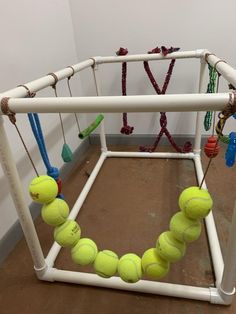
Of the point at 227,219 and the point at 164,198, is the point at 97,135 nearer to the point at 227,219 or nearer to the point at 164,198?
the point at 164,198

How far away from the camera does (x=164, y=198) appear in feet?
4.13

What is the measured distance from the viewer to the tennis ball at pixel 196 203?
0.55 m

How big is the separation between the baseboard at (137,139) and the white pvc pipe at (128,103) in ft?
3.85

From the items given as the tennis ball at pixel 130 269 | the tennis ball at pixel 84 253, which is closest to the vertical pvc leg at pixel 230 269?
the tennis ball at pixel 130 269

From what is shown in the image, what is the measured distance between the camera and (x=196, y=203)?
0.54m

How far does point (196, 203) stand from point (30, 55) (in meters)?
0.96

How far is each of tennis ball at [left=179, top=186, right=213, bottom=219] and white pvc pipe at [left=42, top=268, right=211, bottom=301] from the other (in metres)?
0.38

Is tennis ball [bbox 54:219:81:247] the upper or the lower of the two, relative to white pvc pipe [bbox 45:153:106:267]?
upper

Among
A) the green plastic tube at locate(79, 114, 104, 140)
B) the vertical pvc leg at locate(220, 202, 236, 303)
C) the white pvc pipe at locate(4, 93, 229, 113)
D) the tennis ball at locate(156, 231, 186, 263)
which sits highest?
the white pvc pipe at locate(4, 93, 229, 113)

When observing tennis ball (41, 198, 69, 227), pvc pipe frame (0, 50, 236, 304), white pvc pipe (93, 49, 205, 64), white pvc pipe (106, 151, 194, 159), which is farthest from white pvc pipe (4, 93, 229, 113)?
white pvc pipe (106, 151, 194, 159)

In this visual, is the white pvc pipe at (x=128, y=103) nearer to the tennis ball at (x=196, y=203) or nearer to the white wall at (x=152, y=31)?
the tennis ball at (x=196, y=203)

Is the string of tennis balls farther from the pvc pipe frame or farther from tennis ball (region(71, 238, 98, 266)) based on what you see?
the pvc pipe frame

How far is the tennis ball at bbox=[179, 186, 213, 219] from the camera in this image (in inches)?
21.5

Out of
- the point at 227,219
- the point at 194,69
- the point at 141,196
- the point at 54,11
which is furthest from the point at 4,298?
the point at 194,69
